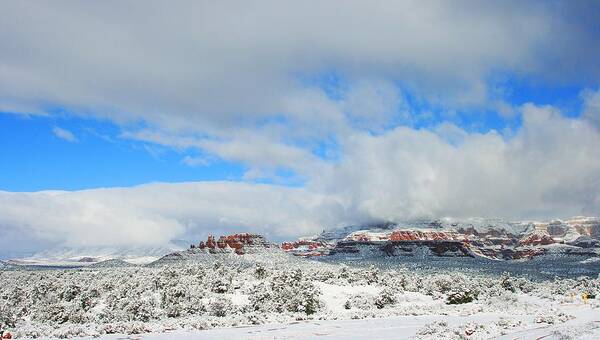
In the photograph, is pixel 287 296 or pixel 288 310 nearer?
pixel 288 310

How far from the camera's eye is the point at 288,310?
42.8 m

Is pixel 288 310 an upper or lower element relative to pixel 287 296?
lower

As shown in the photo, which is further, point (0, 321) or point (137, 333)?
point (0, 321)

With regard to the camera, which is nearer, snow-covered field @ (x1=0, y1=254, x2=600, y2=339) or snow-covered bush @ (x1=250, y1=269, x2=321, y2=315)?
snow-covered field @ (x1=0, y1=254, x2=600, y2=339)

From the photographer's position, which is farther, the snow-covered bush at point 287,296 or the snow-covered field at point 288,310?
the snow-covered bush at point 287,296

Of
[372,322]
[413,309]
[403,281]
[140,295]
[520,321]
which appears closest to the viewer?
[520,321]

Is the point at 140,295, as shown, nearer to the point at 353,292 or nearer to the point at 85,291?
the point at 85,291

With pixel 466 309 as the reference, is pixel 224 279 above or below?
above

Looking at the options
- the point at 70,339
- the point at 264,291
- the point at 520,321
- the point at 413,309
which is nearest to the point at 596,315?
the point at 520,321

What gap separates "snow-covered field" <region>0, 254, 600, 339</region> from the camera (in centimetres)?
Answer: 2948

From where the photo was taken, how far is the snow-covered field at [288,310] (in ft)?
96.7

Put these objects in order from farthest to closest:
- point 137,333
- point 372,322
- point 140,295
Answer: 1. point 140,295
2. point 372,322
3. point 137,333

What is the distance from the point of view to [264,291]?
4734 cm

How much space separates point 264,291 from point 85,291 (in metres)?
18.8
